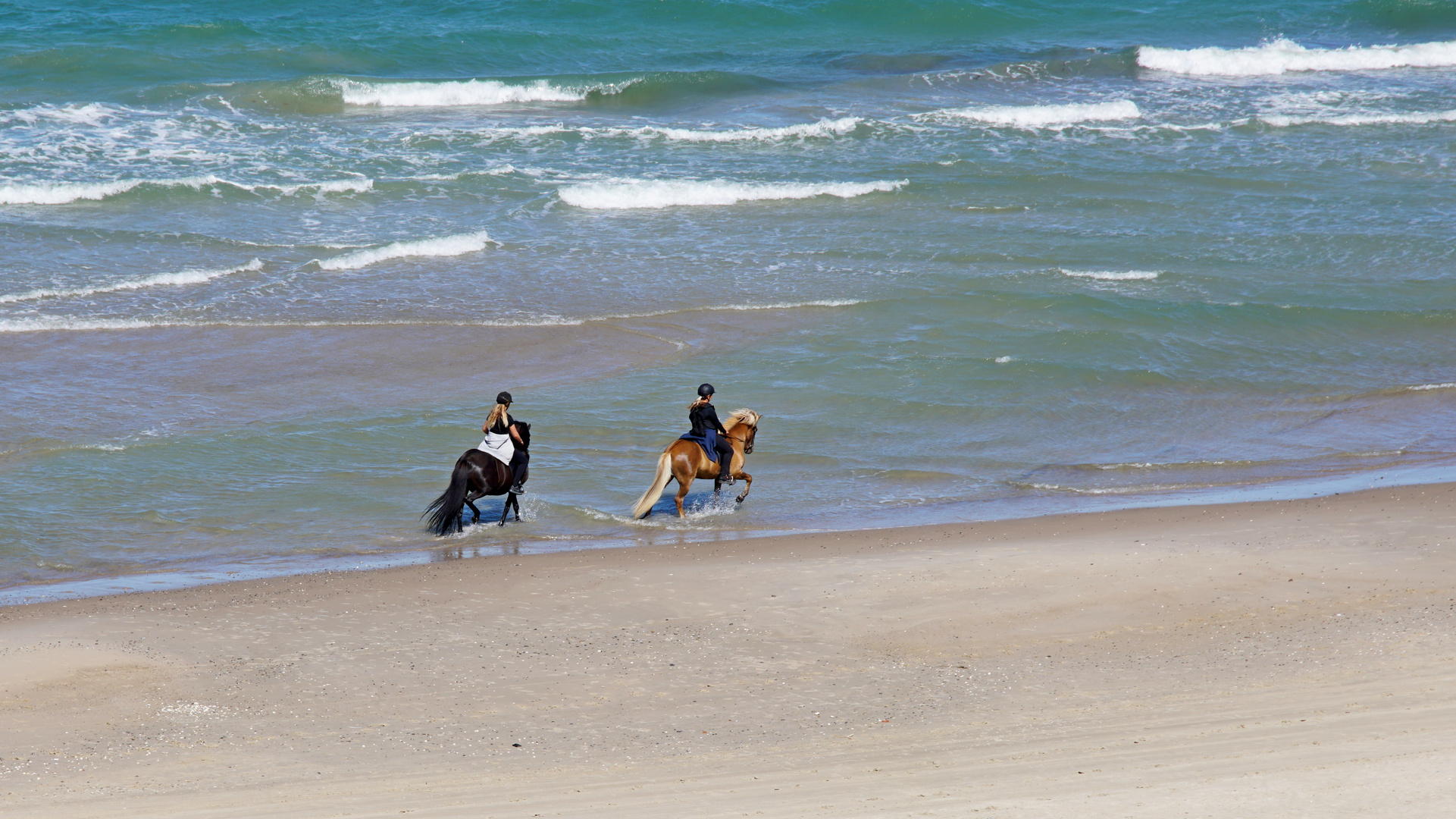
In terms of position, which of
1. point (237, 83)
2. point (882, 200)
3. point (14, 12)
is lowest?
point (882, 200)

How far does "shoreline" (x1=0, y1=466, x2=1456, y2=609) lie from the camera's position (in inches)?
383

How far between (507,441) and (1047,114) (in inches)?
819

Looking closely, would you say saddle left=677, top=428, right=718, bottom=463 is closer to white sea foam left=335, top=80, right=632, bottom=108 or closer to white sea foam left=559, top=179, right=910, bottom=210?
white sea foam left=559, top=179, right=910, bottom=210

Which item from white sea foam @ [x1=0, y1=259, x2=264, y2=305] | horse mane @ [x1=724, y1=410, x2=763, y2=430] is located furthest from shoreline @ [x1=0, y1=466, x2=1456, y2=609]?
white sea foam @ [x1=0, y1=259, x2=264, y2=305]

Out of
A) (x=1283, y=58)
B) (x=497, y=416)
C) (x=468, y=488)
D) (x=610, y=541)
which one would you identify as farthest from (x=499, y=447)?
(x=1283, y=58)

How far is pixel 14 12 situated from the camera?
3378 centimetres

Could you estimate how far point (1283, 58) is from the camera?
117 ft

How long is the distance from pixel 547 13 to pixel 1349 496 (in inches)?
1200

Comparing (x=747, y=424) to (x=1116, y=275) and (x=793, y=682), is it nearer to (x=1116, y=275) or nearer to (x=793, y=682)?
(x=793, y=682)

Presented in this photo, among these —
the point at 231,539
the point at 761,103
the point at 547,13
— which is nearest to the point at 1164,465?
the point at 231,539

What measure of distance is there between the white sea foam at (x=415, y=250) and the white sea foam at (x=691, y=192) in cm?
280

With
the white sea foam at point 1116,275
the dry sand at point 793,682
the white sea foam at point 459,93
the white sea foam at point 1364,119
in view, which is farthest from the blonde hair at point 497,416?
the white sea foam at point 1364,119

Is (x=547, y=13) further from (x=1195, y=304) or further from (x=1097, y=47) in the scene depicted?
(x=1195, y=304)

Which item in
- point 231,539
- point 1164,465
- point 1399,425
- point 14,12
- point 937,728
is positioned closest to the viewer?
point 937,728
